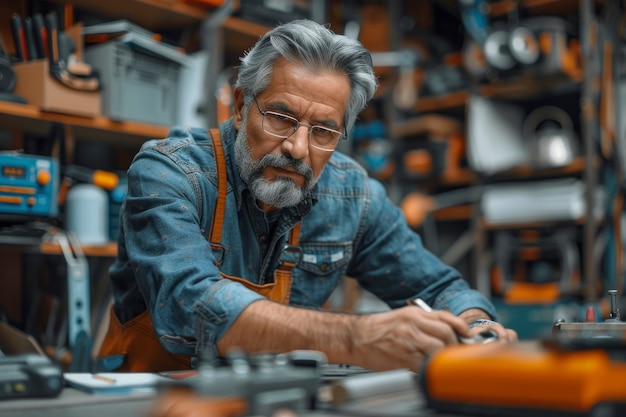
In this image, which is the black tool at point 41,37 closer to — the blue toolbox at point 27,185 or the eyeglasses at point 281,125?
the blue toolbox at point 27,185

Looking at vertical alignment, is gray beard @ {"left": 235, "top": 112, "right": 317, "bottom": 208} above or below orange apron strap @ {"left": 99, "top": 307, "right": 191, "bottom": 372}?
above

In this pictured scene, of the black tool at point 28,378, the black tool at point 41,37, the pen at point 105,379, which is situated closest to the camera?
the black tool at point 28,378

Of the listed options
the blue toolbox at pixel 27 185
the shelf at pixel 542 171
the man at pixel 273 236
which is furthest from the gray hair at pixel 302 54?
the shelf at pixel 542 171

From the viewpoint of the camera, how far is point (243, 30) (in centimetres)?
319

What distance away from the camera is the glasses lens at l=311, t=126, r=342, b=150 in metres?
1.38

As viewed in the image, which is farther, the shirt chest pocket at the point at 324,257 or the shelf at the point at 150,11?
the shelf at the point at 150,11

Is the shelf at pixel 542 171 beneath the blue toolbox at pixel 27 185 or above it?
above

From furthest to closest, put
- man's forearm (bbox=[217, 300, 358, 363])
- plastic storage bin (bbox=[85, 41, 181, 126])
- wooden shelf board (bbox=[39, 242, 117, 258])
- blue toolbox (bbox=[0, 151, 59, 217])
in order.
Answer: plastic storage bin (bbox=[85, 41, 181, 126]) < wooden shelf board (bbox=[39, 242, 117, 258]) < blue toolbox (bbox=[0, 151, 59, 217]) < man's forearm (bbox=[217, 300, 358, 363])

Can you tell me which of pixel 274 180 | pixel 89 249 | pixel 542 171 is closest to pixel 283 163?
pixel 274 180

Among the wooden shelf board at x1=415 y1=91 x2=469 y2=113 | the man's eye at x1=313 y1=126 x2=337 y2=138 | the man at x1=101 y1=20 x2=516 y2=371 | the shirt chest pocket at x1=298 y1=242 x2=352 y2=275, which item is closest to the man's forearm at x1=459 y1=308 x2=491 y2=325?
the man at x1=101 y1=20 x2=516 y2=371

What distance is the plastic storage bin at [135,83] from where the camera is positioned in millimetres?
2693

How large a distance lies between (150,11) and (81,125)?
2.18 feet

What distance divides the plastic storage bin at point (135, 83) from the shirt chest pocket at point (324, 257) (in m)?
1.44

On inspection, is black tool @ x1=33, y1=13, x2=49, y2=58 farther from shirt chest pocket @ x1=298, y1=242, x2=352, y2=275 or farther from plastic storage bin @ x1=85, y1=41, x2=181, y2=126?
shirt chest pocket @ x1=298, y1=242, x2=352, y2=275
